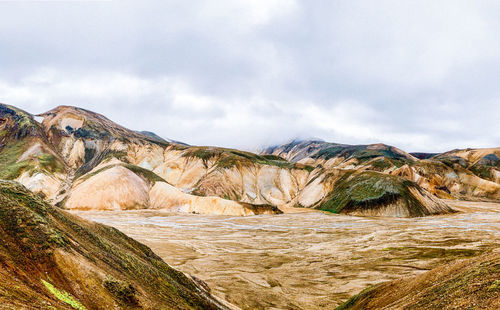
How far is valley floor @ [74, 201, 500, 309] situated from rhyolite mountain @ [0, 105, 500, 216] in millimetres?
27444

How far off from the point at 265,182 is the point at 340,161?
3367 inches

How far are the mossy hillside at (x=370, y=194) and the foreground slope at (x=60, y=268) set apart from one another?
84.8m

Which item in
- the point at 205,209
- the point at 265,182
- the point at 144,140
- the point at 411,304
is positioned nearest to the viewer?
the point at 411,304

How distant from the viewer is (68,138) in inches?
5773

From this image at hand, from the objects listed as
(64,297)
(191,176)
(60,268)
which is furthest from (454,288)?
(191,176)

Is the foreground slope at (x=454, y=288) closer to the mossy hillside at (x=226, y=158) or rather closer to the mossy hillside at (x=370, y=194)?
the mossy hillside at (x=370, y=194)

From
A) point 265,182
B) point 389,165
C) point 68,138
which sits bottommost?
point 265,182

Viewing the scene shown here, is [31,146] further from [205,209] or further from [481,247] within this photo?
[481,247]

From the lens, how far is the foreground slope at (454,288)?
674 centimetres

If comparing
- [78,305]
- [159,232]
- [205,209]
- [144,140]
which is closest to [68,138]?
[144,140]

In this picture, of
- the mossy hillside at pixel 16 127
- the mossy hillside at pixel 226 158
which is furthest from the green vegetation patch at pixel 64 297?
the mossy hillside at pixel 16 127

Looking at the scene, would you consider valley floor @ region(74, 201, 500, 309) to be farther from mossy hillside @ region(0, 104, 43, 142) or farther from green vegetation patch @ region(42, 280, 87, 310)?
mossy hillside @ region(0, 104, 43, 142)

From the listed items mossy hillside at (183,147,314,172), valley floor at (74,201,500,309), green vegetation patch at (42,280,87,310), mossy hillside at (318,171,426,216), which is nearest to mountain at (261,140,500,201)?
mossy hillside at (183,147,314,172)

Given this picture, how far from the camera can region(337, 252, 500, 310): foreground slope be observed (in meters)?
6.74
